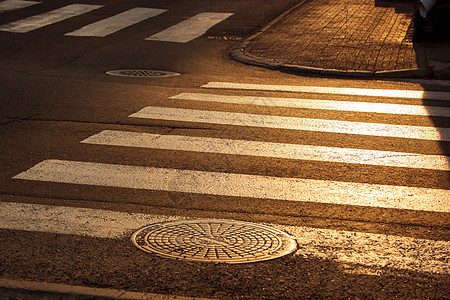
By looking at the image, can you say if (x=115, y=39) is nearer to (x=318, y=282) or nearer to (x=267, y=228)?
(x=267, y=228)

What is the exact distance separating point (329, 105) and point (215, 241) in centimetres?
524

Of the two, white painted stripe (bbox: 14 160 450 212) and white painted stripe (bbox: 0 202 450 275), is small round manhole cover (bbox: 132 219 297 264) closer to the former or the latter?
white painted stripe (bbox: 0 202 450 275)

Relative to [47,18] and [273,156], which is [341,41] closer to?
[273,156]

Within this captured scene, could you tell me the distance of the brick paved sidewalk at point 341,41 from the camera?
1316cm

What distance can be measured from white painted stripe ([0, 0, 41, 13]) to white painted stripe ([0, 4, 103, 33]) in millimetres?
1334

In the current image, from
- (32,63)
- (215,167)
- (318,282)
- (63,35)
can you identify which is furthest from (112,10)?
(318,282)

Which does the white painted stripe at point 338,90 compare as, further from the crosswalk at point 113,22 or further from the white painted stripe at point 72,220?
the white painted stripe at point 72,220

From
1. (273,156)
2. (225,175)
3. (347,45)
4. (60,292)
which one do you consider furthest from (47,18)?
(60,292)

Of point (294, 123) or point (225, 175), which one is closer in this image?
point (225, 175)

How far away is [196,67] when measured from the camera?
1371cm

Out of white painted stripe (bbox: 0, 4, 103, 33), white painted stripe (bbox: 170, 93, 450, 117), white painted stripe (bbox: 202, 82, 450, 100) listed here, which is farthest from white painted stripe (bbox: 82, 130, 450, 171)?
white painted stripe (bbox: 0, 4, 103, 33)

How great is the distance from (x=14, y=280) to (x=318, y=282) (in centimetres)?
219

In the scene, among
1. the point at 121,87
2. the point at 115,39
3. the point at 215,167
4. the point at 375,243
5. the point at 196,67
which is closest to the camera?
the point at 375,243

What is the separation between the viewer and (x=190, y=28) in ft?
58.5
